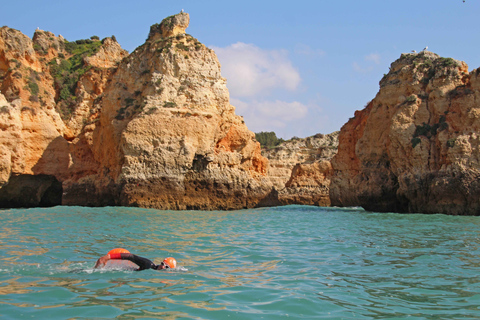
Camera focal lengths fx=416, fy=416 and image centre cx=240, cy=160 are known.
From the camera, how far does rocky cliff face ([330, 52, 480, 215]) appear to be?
1872 centimetres

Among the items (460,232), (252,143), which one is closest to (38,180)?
(252,143)

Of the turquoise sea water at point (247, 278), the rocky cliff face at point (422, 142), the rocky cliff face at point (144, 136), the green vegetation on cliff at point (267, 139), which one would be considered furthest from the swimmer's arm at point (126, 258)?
the green vegetation on cliff at point (267, 139)

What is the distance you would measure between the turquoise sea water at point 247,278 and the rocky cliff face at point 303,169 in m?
32.6

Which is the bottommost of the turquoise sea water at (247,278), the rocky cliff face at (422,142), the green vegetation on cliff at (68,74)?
the turquoise sea water at (247,278)

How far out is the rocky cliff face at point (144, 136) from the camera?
23.5 metres

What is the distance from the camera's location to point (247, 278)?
6.08 metres

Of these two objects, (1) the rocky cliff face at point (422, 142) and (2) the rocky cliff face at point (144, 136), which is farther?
(2) the rocky cliff face at point (144, 136)

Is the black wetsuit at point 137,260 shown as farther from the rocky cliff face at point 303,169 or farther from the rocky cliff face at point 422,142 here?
the rocky cliff face at point 303,169

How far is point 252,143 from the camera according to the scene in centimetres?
3002

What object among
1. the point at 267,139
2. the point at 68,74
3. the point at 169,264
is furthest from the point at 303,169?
the point at 169,264

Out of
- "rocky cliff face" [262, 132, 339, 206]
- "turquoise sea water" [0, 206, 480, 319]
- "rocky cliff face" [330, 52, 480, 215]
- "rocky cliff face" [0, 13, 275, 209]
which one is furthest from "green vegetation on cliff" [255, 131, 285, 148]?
"turquoise sea water" [0, 206, 480, 319]

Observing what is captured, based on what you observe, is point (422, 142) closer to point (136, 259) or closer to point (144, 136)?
point (144, 136)

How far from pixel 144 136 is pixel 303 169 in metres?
23.2

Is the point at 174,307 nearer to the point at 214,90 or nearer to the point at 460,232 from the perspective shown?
the point at 460,232
